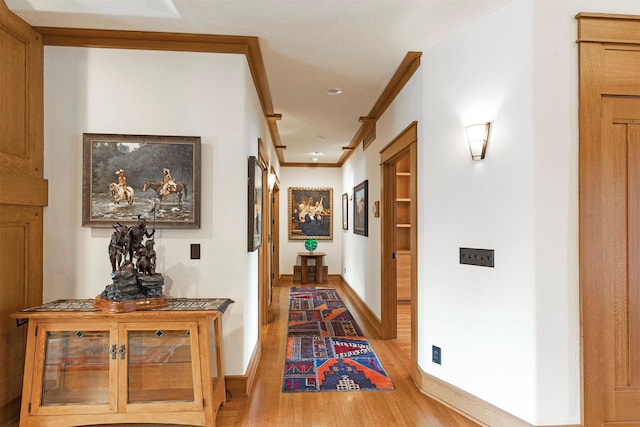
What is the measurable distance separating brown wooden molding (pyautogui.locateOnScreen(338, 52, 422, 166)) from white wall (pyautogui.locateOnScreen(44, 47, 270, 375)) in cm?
134

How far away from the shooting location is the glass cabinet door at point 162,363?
212 cm

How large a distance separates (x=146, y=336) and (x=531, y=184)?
7.96 feet

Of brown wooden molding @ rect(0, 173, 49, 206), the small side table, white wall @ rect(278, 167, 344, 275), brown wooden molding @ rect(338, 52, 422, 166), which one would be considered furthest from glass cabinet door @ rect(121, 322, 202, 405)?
white wall @ rect(278, 167, 344, 275)

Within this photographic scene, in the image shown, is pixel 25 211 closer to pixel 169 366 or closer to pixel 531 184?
pixel 169 366

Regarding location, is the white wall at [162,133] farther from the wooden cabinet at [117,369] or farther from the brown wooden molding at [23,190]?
the wooden cabinet at [117,369]

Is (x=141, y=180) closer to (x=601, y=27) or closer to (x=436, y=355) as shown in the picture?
(x=436, y=355)

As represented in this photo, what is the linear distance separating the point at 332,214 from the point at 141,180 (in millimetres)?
5579

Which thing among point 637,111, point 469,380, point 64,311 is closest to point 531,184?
point 637,111

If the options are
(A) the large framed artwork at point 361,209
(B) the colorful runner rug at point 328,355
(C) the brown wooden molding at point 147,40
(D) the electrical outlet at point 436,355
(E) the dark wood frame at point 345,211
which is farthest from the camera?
(E) the dark wood frame at point 345,211

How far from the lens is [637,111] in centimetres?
207

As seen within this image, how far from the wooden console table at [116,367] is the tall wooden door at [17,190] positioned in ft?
0.84

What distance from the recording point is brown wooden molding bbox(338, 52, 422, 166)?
9.55 ft

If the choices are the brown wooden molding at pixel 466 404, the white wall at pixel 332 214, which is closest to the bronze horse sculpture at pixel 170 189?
the brown wooden molding at pixel 466 404

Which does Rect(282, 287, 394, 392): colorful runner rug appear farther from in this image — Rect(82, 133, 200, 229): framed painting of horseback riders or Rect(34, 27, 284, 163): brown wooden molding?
Rect(34, 27, 284, 163): brown wooden molding
